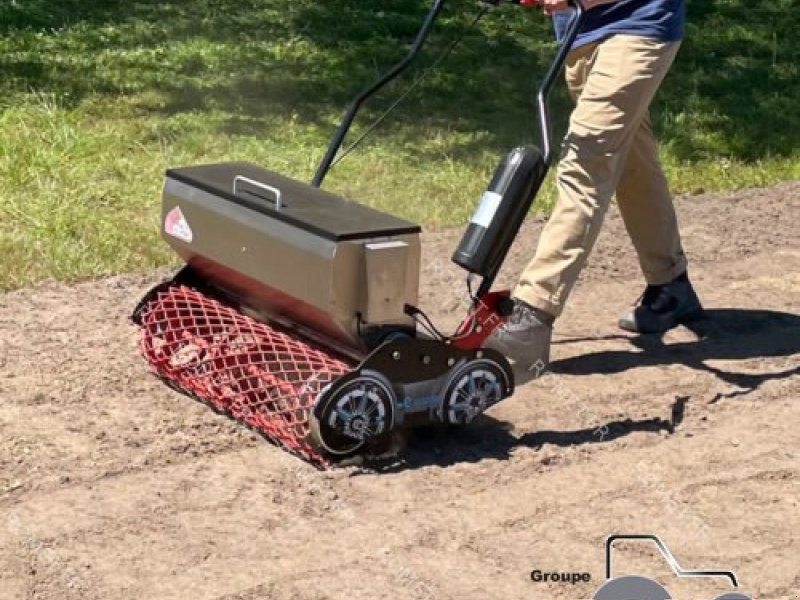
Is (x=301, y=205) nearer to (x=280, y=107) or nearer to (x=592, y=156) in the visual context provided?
(x=592, y=156)

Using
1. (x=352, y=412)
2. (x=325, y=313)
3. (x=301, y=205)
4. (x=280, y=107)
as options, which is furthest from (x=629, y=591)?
(x=280, y=107)

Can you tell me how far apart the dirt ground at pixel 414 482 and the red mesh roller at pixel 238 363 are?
8 cm

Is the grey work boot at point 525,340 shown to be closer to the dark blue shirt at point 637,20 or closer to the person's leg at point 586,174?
the person's leg at point 586,174

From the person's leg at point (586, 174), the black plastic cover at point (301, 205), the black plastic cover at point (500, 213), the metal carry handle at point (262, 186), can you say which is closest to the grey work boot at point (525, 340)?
the person's leg at point (586, 174)

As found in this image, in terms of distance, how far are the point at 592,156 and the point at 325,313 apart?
4.01ft

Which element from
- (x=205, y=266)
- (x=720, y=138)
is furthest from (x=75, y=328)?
(x=720, y=138)

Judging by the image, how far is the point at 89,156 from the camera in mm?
8586

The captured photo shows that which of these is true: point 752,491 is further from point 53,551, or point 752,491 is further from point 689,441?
point 53,551

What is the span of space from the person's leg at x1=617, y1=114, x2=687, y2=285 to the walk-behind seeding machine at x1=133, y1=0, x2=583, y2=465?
0.95 m

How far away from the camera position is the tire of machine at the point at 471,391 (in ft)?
17.2

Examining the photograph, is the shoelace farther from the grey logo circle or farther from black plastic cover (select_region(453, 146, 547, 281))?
the grey logo circle

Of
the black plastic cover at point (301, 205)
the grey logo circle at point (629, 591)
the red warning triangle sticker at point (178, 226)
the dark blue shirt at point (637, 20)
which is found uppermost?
the dark blue shirt at point (637, 20)

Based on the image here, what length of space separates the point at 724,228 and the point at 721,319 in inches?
52.8

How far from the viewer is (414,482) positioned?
512 centimetres
